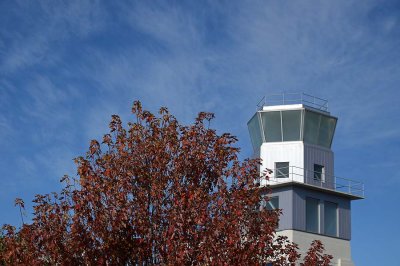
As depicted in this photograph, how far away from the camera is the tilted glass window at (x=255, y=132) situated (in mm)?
55188

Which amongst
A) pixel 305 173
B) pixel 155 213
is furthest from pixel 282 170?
pixel 155 213

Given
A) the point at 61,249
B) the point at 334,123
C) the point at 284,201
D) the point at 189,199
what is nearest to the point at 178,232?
the point at 189,199

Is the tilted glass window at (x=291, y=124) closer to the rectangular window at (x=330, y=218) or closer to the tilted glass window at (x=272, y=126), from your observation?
the tilted glass window at (x=272, y=126)

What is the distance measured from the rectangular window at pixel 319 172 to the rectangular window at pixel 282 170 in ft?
7.57

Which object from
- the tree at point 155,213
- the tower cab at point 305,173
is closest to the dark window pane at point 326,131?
the tower cab at point 305,173

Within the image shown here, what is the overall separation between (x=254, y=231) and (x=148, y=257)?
8.68 feet

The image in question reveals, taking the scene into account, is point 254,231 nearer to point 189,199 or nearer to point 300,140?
point 189,199

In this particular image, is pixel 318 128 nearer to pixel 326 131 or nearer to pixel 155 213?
pixel 326 131

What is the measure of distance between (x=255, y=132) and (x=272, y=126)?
2311mm

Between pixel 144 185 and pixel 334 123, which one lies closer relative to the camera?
pixel 144 185

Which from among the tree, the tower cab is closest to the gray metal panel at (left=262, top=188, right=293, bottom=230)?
the tower cab

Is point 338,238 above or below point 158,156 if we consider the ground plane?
above

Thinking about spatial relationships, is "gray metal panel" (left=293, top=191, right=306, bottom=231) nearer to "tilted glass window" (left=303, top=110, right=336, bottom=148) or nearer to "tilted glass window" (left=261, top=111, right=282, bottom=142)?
"tilted glass window" (left=303, top=110, right=336, bottom=148)

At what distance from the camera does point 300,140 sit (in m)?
53.5
